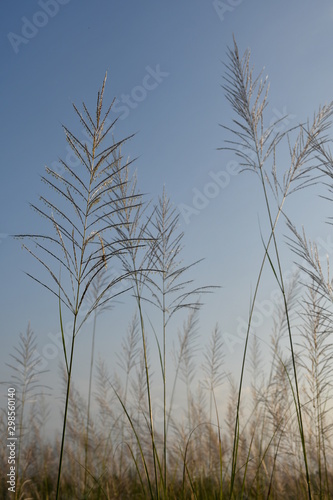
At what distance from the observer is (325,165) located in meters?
2.46

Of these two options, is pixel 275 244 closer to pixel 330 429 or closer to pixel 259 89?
pixel 259 89

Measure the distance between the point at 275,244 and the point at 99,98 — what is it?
119 centimetres

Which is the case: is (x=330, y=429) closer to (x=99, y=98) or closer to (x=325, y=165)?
(x=325, y=165)

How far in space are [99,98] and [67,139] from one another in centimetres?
22

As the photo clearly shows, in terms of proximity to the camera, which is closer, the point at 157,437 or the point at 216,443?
the point at 157,437

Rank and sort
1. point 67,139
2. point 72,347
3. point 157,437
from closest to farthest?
point 72,347
point 67,139
point 157,437

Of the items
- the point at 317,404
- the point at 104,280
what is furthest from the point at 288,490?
the point at 104,280

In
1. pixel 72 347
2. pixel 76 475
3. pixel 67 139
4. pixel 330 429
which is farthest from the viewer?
pixel 76 475

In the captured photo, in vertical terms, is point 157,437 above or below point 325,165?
below

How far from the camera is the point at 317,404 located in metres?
3.27

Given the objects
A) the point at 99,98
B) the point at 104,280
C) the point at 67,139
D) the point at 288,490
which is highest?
the point at 104,280

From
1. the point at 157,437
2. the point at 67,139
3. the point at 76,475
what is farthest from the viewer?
the point at 76,475

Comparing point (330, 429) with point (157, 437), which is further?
point (157, 437)

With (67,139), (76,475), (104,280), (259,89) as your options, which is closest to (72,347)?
(67,139)
